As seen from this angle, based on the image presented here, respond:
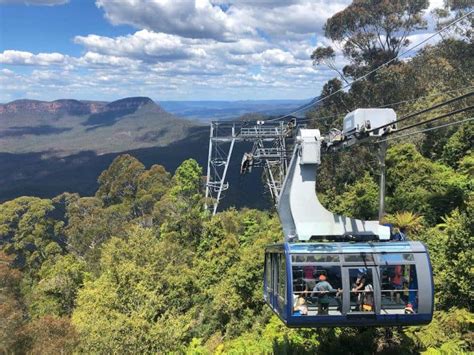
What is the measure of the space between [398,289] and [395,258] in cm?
72

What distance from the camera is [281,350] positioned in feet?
51.8

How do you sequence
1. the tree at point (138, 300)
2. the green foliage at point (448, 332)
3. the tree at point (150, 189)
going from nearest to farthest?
the green foliage at point (448, 332) → the tree at point (138, 300) → the tree at point (150, 189)

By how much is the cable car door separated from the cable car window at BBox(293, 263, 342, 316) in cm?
18

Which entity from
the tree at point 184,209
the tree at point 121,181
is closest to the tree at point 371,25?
the tree at point 184,209

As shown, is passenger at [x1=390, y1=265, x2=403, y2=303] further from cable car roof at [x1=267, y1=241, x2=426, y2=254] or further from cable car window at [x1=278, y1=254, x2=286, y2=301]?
cable car window at [x1=278, y1=254, x2=286, y2=301]

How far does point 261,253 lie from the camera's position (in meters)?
24.2

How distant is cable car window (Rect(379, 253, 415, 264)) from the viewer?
1013cm

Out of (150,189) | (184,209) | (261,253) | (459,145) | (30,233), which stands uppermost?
(459,145)

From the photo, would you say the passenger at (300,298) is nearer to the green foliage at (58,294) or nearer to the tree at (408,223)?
the tree at (408,223)

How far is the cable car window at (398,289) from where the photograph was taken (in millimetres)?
10195

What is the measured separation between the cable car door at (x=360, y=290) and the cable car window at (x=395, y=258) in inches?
11.6

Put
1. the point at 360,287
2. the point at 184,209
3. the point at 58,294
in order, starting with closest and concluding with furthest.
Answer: the point at 360,287 → the point at 58,294 → the point at 184,209

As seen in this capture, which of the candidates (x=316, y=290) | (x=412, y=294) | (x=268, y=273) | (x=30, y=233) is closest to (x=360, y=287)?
(x=316, y=290)

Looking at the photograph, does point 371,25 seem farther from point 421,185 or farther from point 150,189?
point 150,189
